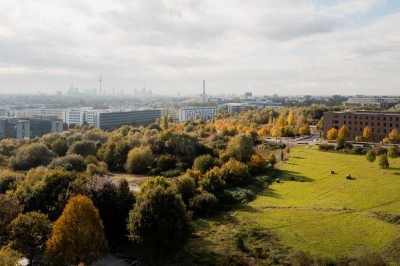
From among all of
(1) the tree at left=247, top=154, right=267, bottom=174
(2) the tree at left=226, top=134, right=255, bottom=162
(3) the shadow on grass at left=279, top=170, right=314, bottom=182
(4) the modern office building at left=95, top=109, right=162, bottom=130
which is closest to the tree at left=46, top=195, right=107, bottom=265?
(3) the shadow on grass at left=279, top=170, right=314, bottom=182

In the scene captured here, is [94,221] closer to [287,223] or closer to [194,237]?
[194,237]

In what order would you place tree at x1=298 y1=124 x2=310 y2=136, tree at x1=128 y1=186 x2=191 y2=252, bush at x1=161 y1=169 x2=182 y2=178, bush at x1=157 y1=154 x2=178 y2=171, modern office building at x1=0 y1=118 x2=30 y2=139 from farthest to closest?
1. modern office building at x1=0 y1=118 x2=30 y2=139
2. tree at x1=298 y1=124 x2=310 y2=136
3. bush at x1=157 y1=154 x2=178 y2=171
4. bush at x1=161 y1=169 x2=182 y2=178
5. tree at x1=128 y1=186 x2=191 y2=252

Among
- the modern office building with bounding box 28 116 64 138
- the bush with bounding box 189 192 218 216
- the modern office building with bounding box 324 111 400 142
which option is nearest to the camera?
the bush with bounding box 189 192 218 216

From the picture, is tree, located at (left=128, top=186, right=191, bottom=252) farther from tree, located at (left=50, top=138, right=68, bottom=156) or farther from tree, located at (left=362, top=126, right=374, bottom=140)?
tree, located at (left=362, top=126, right=374, bottom=140)

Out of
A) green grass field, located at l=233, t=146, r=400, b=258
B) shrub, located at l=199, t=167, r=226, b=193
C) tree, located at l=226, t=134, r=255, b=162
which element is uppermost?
tree, located at l=226, t=134, r=255, b=162

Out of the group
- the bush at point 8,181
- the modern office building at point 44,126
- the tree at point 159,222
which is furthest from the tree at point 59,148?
the modern office building at point 44,126

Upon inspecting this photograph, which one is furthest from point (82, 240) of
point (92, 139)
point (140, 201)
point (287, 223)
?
point (92, 139)

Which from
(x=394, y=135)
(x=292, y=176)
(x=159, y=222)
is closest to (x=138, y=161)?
(x=292, y=176)

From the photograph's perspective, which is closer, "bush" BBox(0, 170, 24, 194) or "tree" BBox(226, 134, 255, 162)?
"bush" BBox(0, 170, 24, 194)
